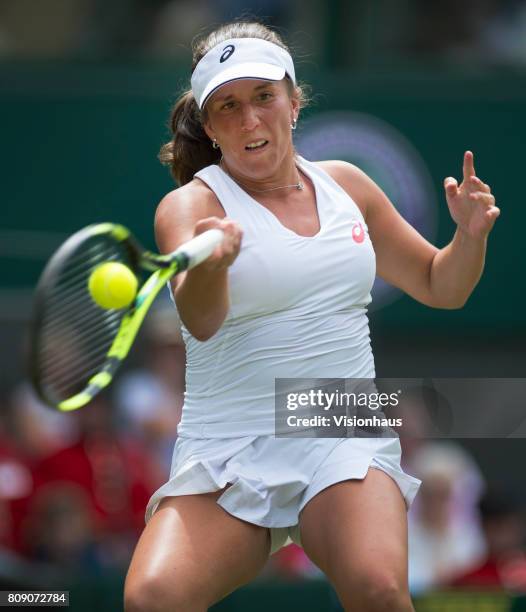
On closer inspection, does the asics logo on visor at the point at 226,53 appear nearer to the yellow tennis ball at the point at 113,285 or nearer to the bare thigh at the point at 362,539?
the yellow tennis ball at the point at 113,285

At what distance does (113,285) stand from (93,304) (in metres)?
0.68

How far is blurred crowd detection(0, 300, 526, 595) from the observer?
6680 mm

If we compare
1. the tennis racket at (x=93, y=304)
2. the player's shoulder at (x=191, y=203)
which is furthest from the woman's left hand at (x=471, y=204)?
the tennis racket at (x=93, y=304)

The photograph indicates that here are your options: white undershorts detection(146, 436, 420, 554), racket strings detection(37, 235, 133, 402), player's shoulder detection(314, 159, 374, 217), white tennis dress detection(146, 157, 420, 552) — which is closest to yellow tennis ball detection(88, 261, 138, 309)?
racket strings detection(37, 235, 133, 402)

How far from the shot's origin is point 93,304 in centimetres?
402

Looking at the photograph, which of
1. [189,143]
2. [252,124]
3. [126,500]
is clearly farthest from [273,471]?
[126,500]

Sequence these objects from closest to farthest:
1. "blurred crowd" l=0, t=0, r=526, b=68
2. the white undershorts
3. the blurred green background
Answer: the white undershorts < the blurred green background < "blurred crowd" l=0, t=0, r=526, b=68

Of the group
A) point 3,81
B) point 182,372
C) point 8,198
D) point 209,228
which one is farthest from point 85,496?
point 209,228

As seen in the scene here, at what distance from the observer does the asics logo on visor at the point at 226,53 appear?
392 cm

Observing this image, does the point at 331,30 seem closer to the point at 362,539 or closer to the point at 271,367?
the point at 271,367

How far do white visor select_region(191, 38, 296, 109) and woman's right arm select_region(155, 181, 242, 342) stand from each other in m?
0.34

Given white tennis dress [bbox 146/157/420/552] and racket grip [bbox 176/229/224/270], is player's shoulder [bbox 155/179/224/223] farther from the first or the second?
racket grip [bbox 176/229/224/270]

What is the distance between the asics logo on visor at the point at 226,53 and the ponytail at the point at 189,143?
285 millimetres

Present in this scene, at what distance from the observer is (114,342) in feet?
12.1
